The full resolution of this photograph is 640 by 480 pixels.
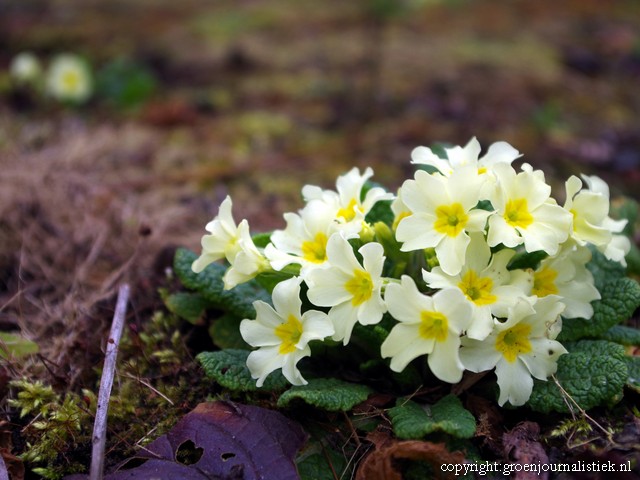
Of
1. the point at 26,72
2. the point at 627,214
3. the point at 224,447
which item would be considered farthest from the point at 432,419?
the point at 26,72

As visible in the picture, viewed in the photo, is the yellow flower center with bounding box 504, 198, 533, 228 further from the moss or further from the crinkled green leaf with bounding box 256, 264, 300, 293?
the moss

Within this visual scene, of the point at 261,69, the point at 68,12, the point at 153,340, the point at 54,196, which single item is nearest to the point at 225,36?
the point at 261,69

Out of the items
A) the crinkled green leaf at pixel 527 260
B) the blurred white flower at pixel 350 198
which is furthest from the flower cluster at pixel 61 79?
the crinkled green leaf at pixel 527 260

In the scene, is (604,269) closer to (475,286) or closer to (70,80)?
(475,286)

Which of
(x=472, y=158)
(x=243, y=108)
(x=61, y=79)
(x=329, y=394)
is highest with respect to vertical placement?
(x=472, y=158)

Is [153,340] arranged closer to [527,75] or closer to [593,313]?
[593,313]

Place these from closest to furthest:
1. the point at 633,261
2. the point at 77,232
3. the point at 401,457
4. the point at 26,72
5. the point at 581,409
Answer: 1. the point at 401,457
2. the point at 581,409
3. the point at 633,261
4. the point at 77,232
5. the point at 26,72

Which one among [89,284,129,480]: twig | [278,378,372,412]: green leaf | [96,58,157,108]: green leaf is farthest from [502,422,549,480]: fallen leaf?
[96,58,157,108]: green leaf
